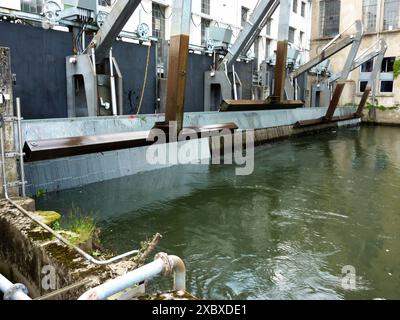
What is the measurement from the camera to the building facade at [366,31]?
28156mm

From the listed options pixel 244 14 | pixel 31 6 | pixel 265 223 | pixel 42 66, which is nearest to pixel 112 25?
pixel 42 66

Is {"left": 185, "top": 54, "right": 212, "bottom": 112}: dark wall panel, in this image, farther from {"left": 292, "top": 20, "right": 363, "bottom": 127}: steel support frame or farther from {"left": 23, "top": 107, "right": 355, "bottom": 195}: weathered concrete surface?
{"left": 292, "top": 20, "right": 363, "bottom": 127}: steel support frame

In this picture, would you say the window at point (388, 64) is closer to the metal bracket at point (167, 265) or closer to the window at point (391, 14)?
the window at point (391, 14)

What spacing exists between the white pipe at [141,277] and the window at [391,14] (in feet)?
103

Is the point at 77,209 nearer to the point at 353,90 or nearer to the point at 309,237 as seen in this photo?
the point at 309,237

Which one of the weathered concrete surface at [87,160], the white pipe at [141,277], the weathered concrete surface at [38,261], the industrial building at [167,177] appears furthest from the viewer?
the weathered concrete surface at [87,160]

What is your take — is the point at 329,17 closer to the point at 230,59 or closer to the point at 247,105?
the point at 230,59

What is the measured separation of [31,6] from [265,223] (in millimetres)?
11892

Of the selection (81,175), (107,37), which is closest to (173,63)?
(81,175)

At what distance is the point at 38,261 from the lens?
353 centimetres

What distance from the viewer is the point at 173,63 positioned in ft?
24.2

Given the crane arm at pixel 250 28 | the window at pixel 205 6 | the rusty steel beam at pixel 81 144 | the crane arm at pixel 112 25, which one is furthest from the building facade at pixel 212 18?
the rusty steel beam at pixel 81 144
